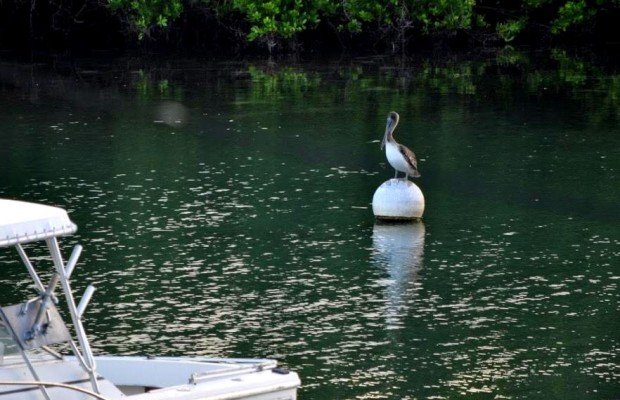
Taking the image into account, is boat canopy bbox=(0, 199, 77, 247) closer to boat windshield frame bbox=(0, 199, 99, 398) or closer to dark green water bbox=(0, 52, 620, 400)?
boat windshield frame bbox=(0, 199, 99, 398)

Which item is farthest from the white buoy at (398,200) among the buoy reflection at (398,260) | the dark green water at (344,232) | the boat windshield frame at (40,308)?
the boat windshield frame at (40,308)

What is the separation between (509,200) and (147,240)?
5.18 metres

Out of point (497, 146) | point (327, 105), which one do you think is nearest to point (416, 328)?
point (497, 146)

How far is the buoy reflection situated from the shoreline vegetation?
26567mm

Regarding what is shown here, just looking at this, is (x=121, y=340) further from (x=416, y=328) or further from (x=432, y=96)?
(x=432, y=96)

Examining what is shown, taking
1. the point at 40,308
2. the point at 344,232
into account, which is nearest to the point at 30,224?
the point at 40,308

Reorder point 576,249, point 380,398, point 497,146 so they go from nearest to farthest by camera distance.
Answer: point 380,398, point 576,249, point 497,146

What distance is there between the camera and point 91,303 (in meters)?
14.1

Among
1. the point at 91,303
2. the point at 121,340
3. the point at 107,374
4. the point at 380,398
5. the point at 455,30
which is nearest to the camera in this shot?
the point at 107,374

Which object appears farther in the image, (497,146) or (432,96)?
(432,96)

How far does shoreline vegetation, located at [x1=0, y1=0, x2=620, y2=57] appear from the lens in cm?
4506

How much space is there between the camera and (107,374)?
30.5 feet

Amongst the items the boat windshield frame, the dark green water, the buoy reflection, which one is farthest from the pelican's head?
the boat windshield frame

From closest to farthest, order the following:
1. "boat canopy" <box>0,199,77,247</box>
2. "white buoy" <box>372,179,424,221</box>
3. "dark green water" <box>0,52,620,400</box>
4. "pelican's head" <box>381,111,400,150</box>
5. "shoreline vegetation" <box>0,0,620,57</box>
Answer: "boat canopy" <box>0,199,77,247</box> → "dark green water" <box>0,52,620,400</box> → "white buoy" <box>372,179,424,221</box> → "pelican's head" <box>381,111,400,150</box> → "shoreline vegetation" <box>0,0,620,57</box>
